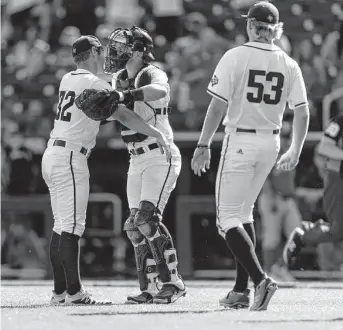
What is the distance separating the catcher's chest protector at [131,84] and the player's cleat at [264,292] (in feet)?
5.42

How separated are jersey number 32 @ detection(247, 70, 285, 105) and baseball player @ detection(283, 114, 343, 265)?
2.98 metres

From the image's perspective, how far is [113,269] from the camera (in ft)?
43.3

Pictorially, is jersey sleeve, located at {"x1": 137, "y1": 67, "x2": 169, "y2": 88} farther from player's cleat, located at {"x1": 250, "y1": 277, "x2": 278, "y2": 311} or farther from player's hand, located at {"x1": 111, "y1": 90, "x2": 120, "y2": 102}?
player's cleat, located at {"x1": 250, "y1": 277, "x2": 278, "y2": 311}

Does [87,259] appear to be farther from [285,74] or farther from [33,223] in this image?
[285,74]

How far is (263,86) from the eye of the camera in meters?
Answer: 6.80

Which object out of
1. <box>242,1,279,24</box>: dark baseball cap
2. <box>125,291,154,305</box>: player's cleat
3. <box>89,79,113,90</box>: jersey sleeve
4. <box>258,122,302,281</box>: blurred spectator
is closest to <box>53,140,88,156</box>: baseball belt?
<box>89,79,113,90</box>: jersey sleeve

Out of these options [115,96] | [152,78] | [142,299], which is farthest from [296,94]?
[142,299]

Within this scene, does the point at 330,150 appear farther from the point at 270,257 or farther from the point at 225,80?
the point at 225,80

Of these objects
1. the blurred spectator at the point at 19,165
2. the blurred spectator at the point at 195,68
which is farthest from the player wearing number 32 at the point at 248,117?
the blurred spectator at the point at 19,165

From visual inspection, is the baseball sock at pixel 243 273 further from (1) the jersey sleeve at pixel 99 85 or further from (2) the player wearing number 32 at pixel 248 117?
(1) the jersey sleeve at pixel 99 85

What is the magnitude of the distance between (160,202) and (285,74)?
1389 millimetres

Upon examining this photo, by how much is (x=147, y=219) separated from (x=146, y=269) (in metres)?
0.53

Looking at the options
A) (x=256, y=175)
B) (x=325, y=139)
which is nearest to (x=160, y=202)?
(x=256, y=175)

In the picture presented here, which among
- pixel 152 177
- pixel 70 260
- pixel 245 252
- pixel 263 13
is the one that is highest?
pixel 263 13
